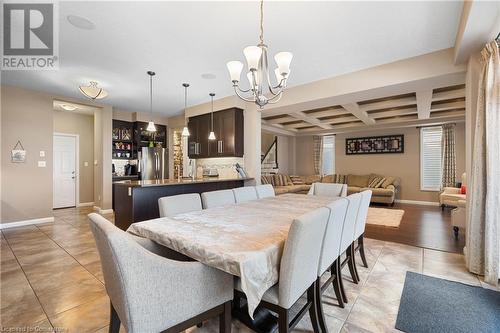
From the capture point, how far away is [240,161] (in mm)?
5137

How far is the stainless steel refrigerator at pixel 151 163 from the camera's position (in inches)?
230

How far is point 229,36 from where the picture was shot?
8.65ft

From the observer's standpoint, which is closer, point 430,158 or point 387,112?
point 387,112

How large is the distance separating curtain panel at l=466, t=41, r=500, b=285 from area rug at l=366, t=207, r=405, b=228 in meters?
2.08

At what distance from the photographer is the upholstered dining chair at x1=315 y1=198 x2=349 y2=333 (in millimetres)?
1557

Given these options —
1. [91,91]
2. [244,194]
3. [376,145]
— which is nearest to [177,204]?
[244,194]

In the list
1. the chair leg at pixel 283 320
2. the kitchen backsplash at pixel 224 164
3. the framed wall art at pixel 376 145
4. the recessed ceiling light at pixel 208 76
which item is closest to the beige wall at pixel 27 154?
the kitchen backsplash at pixel 224 164

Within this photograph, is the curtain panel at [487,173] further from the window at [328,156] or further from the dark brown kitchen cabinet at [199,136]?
the window at [328,156]

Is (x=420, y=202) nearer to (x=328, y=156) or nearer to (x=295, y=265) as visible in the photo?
(x=328, y=156)

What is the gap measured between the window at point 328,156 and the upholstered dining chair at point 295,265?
25.4 ft

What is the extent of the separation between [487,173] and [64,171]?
863cm

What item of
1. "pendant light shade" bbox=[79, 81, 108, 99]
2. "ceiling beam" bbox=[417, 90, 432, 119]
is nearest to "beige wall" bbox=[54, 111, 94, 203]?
"pendant light shade" bbox=[79, 81, 108, 99]

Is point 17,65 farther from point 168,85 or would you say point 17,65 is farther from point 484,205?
point 484,205

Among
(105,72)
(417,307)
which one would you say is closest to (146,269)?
(417,307)
